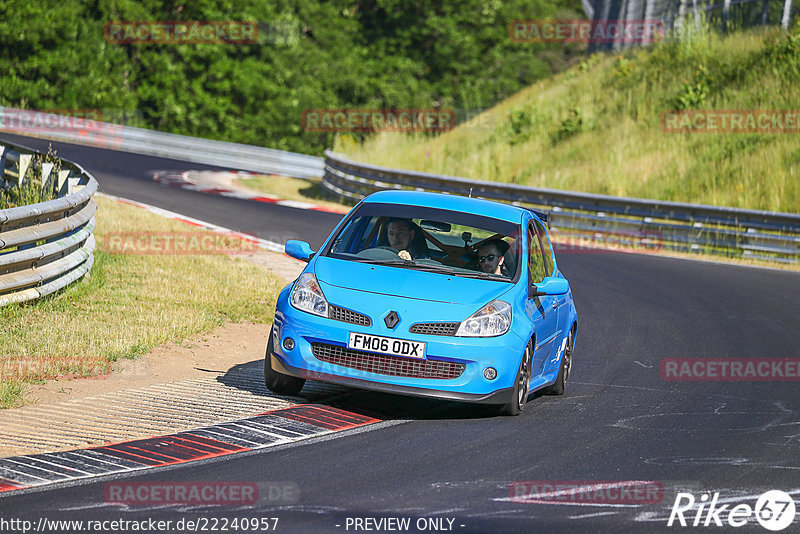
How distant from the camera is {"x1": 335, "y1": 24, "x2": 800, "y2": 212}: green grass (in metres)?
25.7

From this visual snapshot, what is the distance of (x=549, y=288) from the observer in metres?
8.80

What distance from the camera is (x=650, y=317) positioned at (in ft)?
47.0

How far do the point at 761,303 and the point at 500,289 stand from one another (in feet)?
27.7

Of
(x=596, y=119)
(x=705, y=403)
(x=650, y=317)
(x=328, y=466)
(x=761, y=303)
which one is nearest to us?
(x=328, y=466)

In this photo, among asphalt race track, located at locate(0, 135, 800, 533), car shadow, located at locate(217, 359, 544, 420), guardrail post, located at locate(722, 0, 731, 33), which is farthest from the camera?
guardrail post, located at locate(722, 0, 731, 33)

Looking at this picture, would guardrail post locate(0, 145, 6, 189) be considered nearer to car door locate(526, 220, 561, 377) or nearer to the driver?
the driver

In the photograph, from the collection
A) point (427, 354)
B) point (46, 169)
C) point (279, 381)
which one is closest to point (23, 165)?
point (46, 169)

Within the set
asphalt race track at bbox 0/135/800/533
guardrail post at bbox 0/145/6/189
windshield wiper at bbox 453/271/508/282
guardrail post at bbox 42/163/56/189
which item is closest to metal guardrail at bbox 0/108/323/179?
guardrail post at bbox 0/145/6/189

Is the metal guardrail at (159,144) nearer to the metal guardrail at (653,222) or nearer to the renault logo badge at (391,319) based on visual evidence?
the metal guardrail at (653,222)

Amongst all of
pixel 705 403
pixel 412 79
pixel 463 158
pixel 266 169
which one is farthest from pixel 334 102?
pixel 705 403

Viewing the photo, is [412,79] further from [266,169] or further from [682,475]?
[682,475]

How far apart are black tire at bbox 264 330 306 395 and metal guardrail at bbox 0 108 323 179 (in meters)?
28.6

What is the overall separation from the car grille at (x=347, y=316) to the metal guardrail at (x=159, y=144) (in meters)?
29.1

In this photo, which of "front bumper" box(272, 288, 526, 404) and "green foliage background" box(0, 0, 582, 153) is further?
"green foliage background" box(0, 0, 582, 153)
